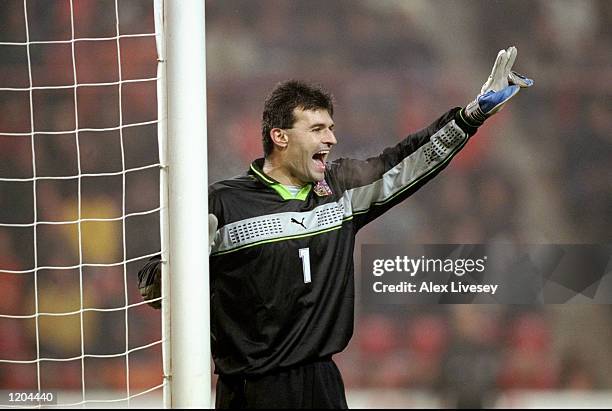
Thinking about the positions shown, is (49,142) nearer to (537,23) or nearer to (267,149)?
(267,149)

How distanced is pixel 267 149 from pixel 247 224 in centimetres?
26

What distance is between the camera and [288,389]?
230 cm

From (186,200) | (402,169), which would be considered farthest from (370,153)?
(186,200)

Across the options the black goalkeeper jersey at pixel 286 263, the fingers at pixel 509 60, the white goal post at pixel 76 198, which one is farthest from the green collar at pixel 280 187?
the fingers at pixel 509 60

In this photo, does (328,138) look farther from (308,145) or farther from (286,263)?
(286,263)

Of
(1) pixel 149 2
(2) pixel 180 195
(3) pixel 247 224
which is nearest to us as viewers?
(2) pixel 180 195

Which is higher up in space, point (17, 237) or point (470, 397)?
point (17, 237)

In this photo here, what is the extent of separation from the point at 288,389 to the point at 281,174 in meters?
0.59

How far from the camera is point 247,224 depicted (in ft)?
7.81

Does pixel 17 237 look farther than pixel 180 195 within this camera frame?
Yes

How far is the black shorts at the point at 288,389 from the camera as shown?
7.54 ft

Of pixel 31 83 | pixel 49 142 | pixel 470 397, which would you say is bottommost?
pixel 470 397

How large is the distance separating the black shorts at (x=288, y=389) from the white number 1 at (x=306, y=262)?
22cm

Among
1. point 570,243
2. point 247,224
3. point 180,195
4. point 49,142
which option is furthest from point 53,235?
point 570,243
